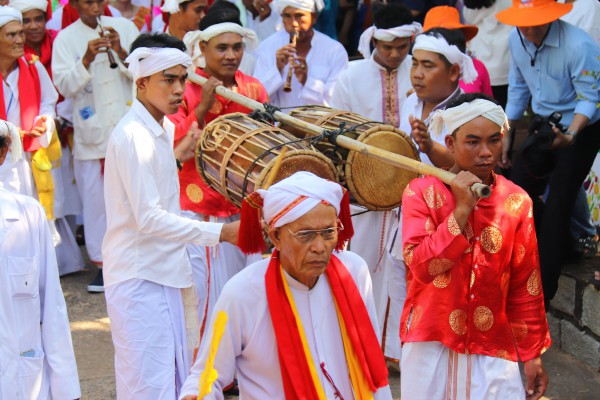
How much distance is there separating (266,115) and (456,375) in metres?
2.17

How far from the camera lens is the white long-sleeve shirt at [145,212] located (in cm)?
508

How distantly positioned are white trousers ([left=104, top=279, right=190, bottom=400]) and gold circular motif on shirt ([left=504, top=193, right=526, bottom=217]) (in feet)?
6.34

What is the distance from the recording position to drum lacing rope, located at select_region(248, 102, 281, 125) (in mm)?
5883

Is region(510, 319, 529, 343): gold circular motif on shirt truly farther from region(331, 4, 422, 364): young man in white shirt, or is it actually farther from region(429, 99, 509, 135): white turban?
region(331, 4, 422, 364): young man in white shirt

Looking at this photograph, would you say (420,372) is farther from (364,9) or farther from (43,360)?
(364,9)

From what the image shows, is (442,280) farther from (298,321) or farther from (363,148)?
(363,148)

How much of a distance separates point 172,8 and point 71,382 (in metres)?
4.23

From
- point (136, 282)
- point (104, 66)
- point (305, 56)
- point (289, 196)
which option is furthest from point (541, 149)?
point (104, 66)

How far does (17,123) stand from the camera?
7832 millimetres

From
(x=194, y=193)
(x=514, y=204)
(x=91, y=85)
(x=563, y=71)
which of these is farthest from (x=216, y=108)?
(x=514, y=204)

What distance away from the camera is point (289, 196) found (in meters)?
3.73

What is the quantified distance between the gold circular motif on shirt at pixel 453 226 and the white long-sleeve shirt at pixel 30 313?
1.75 meters

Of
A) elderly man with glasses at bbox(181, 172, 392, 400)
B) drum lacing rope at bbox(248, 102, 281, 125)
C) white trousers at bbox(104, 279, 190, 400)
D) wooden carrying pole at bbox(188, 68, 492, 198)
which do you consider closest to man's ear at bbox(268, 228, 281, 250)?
elderly man with glasses at bbox(181, 172, 392, 400)

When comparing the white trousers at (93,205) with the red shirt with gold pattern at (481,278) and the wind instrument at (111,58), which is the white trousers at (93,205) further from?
the red shirt with gold pattern at (481,278)
